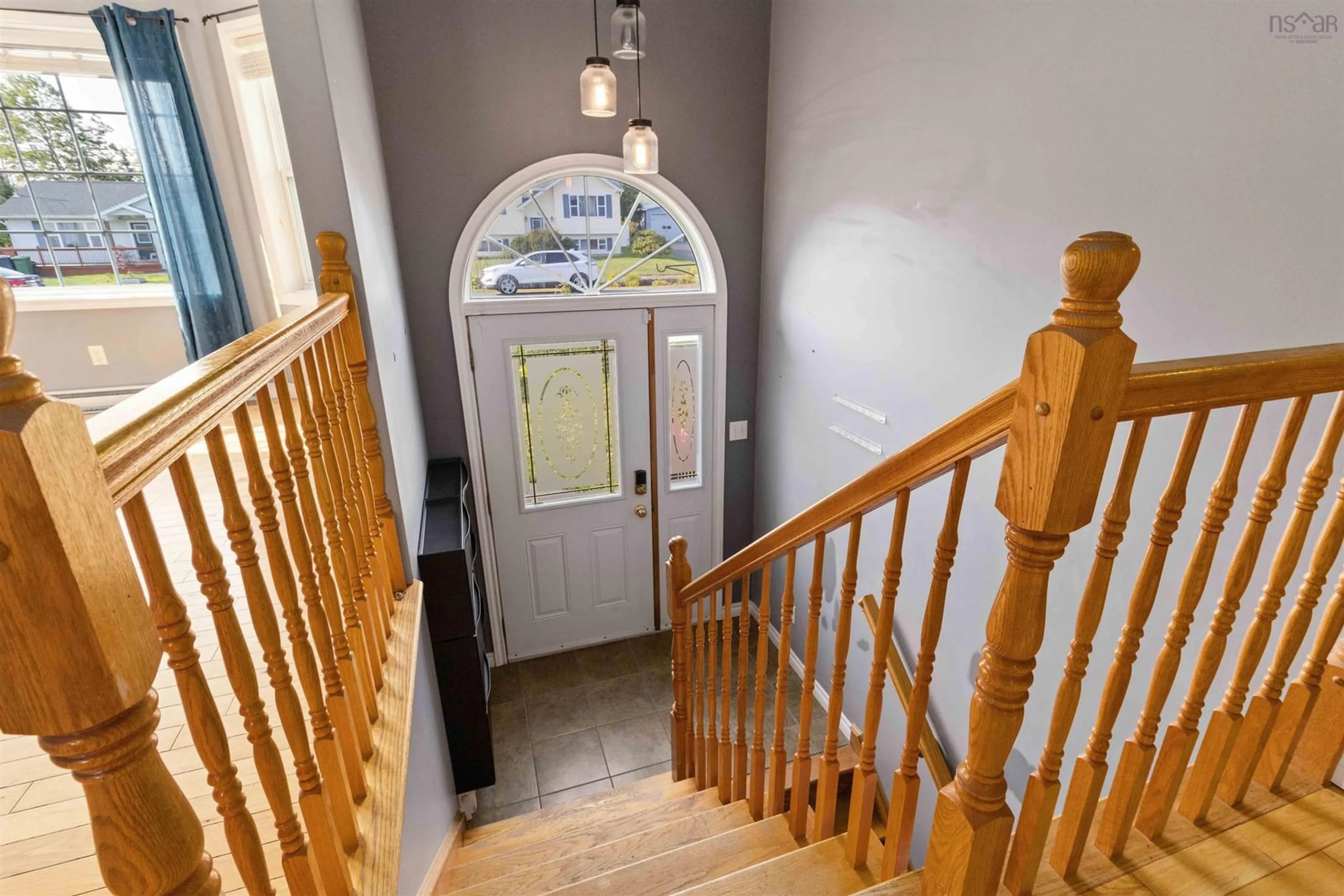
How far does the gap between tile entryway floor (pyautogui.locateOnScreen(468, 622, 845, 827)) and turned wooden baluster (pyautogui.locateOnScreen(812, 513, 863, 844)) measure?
56.3 inches

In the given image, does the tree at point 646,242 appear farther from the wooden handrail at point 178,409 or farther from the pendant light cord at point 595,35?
the wooden handrail at point 178,409

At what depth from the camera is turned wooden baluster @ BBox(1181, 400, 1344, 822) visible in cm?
97

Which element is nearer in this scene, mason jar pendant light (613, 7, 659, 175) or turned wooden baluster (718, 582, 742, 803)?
turned wooden baluster (718, 582, 742, 803)

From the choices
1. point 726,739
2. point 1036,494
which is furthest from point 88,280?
point 1036,494

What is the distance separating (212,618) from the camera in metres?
1.02

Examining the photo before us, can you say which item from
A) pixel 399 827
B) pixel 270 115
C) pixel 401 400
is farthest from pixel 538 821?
pixel 270 115

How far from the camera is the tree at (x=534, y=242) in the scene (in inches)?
134

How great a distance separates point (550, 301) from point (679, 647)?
1.94 meters

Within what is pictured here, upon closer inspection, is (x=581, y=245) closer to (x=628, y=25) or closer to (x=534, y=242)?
(x=534, y=242)

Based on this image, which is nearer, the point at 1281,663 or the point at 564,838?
the point at 1281,663

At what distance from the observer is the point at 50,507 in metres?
0.47

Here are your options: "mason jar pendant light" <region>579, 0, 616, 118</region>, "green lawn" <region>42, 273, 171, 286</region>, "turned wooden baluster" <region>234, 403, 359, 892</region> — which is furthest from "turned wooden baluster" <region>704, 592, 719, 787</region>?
"green lawn" <region>42, 273, 171, 286</region>

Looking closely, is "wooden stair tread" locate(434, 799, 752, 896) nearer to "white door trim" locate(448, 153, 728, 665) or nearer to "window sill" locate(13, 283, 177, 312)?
"white door trim" locate(448, 153, 728, 665)

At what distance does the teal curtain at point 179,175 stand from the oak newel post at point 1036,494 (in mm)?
4430
